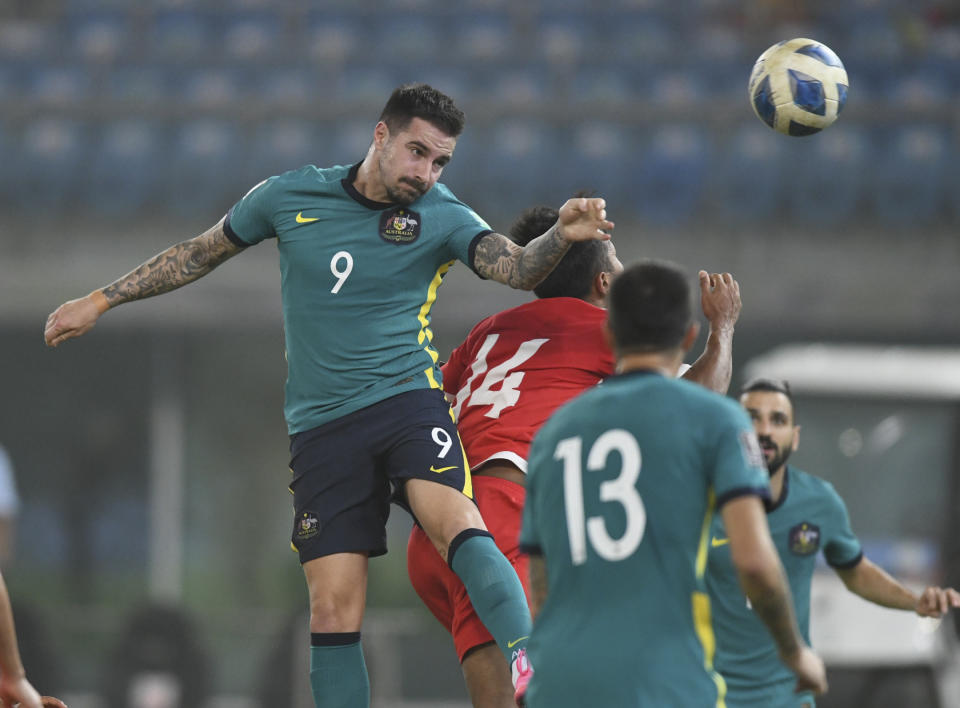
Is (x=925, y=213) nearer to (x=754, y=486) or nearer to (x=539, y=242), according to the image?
(x=539, y=242)

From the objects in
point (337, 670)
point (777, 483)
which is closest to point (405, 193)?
point (337, 670)

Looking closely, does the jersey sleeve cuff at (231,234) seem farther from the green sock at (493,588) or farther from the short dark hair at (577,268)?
the green sock at (493,588)

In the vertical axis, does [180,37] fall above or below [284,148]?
above

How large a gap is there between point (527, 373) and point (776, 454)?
5.14ft

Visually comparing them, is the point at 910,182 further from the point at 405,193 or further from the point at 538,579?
the point at 538,579

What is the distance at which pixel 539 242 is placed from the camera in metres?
4.52

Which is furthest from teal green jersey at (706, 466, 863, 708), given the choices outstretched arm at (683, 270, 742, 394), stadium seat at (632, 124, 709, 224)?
stadium seat at (632, 124, 709, 224)

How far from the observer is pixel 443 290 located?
1304 cm

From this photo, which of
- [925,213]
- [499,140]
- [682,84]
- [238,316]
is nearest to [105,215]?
[238,316]

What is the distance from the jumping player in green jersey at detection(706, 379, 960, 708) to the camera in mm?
5922

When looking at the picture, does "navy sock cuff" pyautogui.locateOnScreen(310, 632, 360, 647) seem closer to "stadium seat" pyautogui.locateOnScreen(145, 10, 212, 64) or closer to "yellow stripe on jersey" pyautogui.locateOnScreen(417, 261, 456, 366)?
"yellow stripe on jersey" pyautogui.locateOnScreen(417, 261, 456, 366)

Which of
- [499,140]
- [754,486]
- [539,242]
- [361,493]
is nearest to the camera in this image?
[754,486]

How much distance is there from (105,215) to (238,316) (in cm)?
159

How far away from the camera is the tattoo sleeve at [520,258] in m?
4.49
